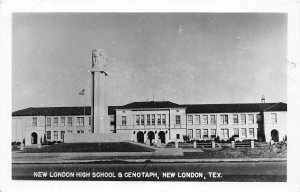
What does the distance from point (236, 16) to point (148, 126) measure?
335 cm

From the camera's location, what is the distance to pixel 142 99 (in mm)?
8758

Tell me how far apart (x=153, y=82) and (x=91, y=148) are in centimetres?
175

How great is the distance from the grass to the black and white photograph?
3cm

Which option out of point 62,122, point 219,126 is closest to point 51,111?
point 62,122

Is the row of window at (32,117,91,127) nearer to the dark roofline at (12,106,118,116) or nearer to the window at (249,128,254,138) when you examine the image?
the dark roofline at (12,106,118,116)

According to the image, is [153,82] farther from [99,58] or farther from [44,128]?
[44,128]

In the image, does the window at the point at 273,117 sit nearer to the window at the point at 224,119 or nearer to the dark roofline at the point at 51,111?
the window at the point at 224,119

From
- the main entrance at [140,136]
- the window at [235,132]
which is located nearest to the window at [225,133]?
the window at [235,132]

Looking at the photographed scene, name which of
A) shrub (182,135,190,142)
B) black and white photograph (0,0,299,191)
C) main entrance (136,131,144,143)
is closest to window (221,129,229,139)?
black and white photograph (0,0,299,191)

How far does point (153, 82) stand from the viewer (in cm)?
851

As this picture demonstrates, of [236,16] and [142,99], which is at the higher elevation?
[236,16]
